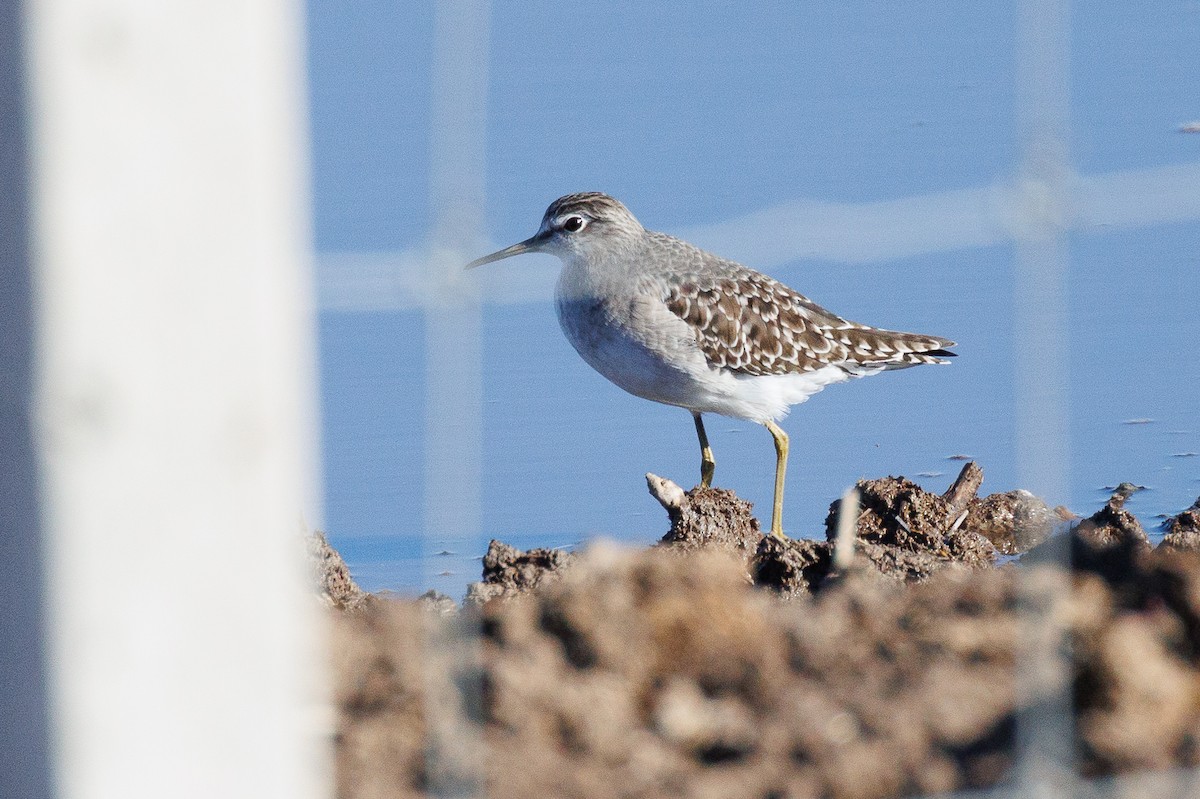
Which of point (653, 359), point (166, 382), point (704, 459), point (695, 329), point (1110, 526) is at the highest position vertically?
point (695, 329)

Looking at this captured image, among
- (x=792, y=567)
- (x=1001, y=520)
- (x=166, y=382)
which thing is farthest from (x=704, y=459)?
(x=166, y=382)

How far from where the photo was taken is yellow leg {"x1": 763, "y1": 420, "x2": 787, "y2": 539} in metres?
6.74

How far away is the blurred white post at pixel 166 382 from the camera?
174 centimetres

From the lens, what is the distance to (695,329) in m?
7.50

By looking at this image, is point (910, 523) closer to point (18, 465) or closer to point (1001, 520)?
point (1001, 520)

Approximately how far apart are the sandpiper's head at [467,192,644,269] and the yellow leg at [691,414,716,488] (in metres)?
0.90

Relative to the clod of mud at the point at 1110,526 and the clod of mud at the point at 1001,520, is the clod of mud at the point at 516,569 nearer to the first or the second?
the clod of mud at the point at 1110,526

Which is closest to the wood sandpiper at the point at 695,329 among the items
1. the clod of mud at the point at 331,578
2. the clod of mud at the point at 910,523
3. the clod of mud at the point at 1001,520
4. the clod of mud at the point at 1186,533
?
the clod of mud at the point at 1001,520

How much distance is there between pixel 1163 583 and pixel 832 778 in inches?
30.7

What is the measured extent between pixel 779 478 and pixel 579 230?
1.55m

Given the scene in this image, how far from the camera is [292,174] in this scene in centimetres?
185

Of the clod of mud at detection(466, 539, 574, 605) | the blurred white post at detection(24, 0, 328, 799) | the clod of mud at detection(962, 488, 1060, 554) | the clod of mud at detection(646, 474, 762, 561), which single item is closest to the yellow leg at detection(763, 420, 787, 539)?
the clod of mud at detection(962, 488, 1060, 554)

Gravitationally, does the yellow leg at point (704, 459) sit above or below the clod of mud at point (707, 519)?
above

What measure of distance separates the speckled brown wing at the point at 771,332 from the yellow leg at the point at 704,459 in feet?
0.96
